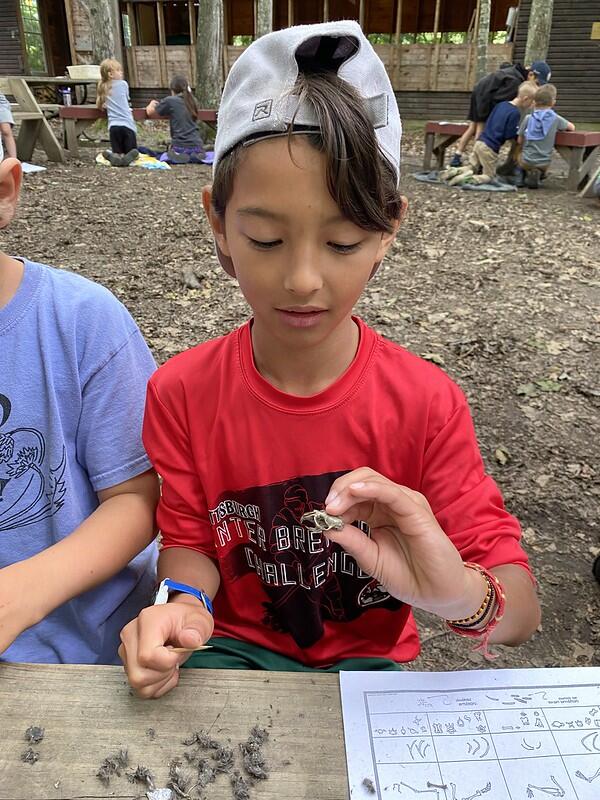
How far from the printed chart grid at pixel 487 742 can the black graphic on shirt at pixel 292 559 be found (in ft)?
1.29

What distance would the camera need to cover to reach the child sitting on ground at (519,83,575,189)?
9.23 metres

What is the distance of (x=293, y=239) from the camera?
103 centimetres

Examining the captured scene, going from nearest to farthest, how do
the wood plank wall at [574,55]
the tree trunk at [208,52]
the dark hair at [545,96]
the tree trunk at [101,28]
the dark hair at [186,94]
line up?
the dark hair at [545,96] < the dark hair at [186,94] < the tree trunk at [208,52] < the tree trunk at [101,28] < the wood plank wall at [574,55]

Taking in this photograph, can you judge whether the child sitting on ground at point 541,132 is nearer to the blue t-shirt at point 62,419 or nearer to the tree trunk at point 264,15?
the tree trunk at point 264,15

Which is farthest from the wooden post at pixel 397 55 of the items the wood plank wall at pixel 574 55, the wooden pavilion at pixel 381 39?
the wood plank wall at pixel 574 55

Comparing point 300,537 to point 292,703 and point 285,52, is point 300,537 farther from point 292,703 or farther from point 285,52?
point 285,52

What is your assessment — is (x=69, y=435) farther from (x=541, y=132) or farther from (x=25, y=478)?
(x=541, y=132)

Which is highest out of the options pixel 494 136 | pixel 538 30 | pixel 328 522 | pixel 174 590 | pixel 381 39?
pixel 538 30

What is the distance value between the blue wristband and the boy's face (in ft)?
1.73

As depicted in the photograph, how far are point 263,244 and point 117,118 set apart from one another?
34.2 feet

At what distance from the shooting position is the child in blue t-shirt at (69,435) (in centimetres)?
129

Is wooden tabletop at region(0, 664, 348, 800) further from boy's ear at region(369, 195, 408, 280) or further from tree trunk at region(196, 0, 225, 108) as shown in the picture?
tree trunk at region(196, 0, 225, 108)

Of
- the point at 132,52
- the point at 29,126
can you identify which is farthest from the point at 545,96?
the point at 132,52

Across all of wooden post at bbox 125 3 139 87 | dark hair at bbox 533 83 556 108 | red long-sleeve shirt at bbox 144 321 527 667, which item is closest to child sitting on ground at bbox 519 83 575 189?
dark hair at bbox 533 83 556 108
